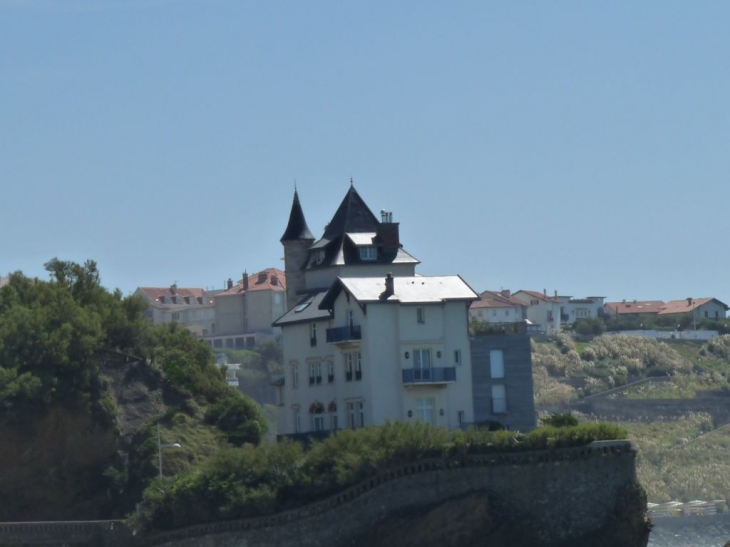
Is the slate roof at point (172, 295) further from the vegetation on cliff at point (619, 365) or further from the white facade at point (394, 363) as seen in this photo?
the white facade at point (394, 363)

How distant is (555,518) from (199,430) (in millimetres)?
18243

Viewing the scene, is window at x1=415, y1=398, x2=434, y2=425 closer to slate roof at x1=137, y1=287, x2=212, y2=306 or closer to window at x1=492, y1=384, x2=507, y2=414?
window at x1=492, y1=384, x2=507, y2=414

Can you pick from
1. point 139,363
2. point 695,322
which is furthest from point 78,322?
point 695,322

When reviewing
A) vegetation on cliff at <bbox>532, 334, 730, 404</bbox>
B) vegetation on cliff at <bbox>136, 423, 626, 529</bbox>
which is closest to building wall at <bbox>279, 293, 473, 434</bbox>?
vegetation on cliff at <bbox>136, 423, 626, 529</bbox>

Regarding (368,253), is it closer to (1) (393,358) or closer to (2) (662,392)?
(1) (393,358)

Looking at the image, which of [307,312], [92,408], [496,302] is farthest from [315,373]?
[496,302]

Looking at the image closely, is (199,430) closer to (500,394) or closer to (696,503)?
(500,394)

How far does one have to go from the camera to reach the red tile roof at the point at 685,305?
180625 mm

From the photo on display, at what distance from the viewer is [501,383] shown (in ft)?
238

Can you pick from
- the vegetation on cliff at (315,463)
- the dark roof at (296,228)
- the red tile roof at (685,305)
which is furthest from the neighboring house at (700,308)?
the vegetation on cliff at (315,463)

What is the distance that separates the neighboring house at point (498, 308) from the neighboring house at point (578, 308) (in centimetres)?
1287

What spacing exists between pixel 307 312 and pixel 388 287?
502 centimetres

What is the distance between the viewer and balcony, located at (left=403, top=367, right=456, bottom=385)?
69875 mm

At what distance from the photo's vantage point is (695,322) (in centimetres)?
17625
